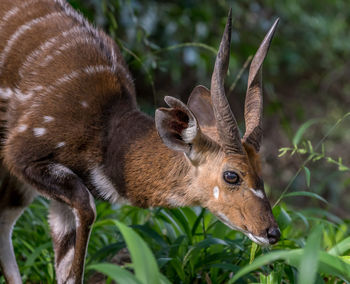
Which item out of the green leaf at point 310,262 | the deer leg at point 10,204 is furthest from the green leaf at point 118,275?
the deer leg at point 10,204

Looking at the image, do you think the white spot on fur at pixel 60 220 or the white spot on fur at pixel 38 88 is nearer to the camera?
the white spot on fur at pixel 38 88

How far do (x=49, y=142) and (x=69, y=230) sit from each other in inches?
25.5

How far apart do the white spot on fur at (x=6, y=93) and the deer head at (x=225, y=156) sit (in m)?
0.99

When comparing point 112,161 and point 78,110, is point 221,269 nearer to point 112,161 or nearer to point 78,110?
point 112,161

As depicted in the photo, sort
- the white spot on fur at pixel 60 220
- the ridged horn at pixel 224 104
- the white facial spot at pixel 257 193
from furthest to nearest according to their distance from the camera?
the white spot on fur at pixel 60 220 < the white facial spot at pixel 257 193 < the ridged horn at pixel 224 104

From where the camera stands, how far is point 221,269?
12.7 ft

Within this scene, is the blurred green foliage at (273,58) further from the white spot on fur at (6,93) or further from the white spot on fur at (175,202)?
the white spot on fur at (175,202)

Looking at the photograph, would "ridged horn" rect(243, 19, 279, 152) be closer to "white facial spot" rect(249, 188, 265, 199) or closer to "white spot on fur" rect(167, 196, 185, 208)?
"white facial spot" rect(249, 188, 265, 199)

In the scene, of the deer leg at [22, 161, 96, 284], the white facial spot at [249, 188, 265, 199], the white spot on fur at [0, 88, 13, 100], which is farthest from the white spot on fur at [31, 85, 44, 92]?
the white facial spot at [249, 188, 265, 199]

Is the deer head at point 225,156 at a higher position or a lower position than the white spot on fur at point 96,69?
lower

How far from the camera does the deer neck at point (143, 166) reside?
3.66 m

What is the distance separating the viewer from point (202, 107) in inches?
161

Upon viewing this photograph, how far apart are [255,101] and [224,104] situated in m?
0.48

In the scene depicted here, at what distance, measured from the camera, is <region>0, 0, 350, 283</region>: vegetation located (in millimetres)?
3300
